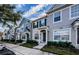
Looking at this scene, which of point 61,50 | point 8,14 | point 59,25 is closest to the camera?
point 61,50

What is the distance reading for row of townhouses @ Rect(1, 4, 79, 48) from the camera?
3.00 m

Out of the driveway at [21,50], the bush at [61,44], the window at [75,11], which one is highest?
the window at [75,11]

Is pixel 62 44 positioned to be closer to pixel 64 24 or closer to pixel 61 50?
pixel 61 50

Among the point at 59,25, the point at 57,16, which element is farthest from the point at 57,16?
the point at 59,25

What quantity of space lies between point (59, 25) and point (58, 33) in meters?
0.17

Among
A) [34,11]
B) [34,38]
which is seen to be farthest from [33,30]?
[34,11]

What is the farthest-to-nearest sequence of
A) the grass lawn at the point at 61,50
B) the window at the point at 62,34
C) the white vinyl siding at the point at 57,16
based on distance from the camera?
1. the white vinyl siding at the point at 57,16
2. the window at the point at 62,34
3. the grass lawn at the point at 61,50

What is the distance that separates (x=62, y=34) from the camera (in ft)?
10.4

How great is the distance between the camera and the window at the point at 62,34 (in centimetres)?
309

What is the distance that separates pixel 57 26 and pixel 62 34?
7.5 inches

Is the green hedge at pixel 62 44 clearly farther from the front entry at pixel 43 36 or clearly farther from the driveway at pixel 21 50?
the driveway at pixel 21 50

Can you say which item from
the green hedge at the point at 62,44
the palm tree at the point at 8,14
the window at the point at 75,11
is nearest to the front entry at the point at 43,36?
the green hedge at the point at 62,44

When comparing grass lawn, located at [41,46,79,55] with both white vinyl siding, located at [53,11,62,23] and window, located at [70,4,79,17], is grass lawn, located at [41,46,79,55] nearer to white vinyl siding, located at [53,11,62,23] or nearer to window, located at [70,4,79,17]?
white vinyl siding, located at [53,11,62,23]
